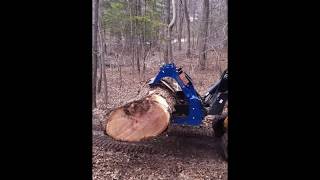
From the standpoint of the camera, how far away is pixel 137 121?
4.77m

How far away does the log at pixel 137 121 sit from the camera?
4.76 metres

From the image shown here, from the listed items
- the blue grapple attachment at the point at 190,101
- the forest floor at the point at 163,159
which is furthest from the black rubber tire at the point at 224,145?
the blue grapple attachment at the point at 190,101

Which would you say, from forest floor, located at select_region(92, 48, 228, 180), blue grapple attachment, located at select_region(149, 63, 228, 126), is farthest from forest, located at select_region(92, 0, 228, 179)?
blue grapple attachment, located at select_region(149, 63, 228, 126)

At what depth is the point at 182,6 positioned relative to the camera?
59.4 feet

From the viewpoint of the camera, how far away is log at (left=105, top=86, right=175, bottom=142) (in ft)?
15.6

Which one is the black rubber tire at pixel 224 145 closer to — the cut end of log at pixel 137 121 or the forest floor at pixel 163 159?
the forest floor at pixel 163 159

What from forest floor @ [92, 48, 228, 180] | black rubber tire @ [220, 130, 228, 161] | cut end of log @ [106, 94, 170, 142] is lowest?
forest floor @ [92, 48, 228, 180]

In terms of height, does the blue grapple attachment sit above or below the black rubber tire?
above

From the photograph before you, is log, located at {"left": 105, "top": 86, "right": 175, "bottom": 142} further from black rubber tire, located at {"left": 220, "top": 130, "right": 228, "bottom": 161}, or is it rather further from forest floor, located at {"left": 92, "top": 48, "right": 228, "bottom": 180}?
black rubber tire, located at {"left": 220, "top": 130, "right": 228, "bottom": 161}
